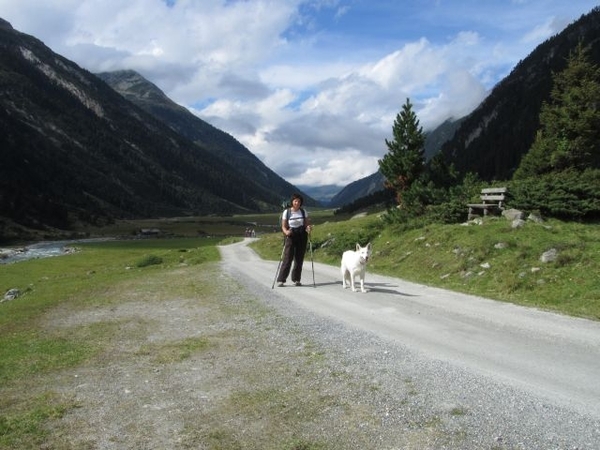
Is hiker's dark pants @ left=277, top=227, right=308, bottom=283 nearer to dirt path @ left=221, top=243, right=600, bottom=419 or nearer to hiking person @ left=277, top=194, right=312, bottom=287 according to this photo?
hiking person @ left=277, top=194, right=312, bottom=287

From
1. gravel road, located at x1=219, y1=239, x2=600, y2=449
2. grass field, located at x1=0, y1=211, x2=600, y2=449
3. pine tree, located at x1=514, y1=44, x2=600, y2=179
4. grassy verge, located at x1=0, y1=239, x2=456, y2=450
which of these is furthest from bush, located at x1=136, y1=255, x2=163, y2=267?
pine tree, located at x1=514, y1=44, x2=600, y2=179

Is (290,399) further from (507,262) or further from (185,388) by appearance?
(507,262)

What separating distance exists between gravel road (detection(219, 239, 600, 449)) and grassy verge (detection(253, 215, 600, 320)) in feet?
7.22

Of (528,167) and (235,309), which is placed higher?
(528,167)

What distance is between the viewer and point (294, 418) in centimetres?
729

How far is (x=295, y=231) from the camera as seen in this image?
67.5 ft

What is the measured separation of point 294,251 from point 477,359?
12281 mm

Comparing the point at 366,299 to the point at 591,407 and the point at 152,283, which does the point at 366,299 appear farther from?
the point at 152,283

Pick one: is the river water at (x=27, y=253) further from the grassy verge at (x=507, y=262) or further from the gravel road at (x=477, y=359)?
the gravel road at (x=477, y=359)

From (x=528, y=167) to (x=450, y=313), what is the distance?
196 feet

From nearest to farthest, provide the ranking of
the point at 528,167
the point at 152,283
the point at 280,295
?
the point at 280,295, the point at 152,283, the point at 528,167

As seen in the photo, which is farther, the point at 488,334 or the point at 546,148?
the point at 546,148

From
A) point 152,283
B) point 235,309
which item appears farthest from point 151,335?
point 152,283

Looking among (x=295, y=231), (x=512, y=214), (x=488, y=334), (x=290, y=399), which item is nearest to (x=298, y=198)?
(x=295, y=231)
